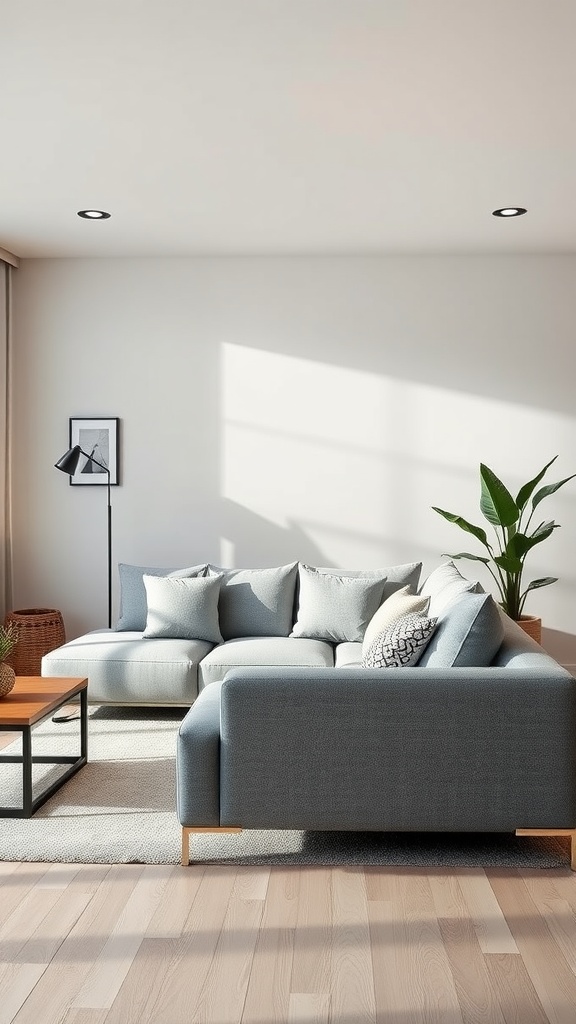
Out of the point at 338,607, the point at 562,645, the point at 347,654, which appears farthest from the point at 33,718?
the point at 562,645

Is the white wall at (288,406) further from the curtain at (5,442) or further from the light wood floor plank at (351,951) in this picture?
the light wood floor plank at (351,951)

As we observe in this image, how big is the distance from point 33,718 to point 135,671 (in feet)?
4.21

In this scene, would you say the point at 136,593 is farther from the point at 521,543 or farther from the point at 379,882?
the point at 379,882

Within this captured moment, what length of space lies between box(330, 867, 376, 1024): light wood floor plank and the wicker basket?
3.11m

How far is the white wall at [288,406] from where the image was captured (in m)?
6.01

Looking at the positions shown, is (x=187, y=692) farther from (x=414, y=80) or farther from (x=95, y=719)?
(x=414, y=80)

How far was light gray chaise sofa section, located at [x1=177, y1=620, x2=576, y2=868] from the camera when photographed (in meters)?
3.04

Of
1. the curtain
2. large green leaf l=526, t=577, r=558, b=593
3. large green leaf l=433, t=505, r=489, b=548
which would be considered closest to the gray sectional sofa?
large green leaf l=433, t=505, r=489, b=548

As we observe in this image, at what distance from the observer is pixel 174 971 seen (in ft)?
7.91

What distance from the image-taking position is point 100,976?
2.38 m

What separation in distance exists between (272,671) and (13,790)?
140 cm

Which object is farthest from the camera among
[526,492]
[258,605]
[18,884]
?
[526,492]

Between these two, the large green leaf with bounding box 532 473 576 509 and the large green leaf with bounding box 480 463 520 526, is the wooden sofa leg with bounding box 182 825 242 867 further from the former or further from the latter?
the large green leaf with bounding box 532 473 576 509

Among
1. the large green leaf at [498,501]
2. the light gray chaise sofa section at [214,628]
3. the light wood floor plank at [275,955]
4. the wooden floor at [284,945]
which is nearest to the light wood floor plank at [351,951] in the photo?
the wooden floor at [284,945]
